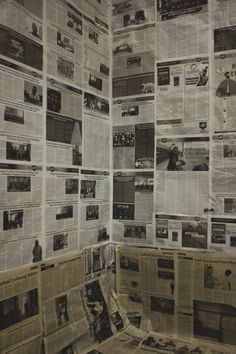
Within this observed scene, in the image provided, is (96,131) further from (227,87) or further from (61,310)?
(61,310)

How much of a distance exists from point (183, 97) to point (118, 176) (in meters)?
0.42

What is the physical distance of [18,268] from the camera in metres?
1.09

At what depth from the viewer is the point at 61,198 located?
1268 millimetres

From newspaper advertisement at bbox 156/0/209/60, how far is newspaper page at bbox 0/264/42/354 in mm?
973

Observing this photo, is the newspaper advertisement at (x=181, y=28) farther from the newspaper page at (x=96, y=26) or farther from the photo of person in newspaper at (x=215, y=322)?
the photo of person in newspaper at (x=215, y=322)

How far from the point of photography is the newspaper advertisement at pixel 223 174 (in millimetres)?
1326

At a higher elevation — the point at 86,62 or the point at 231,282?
the point at 86,62

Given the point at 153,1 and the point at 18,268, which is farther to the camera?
the point at 153,1

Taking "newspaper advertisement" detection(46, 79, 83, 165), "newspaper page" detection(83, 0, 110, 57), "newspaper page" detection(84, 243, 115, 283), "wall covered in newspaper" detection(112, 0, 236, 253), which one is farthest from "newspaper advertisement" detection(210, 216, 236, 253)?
"newspaper page" detection(83, 0, 110, 57)

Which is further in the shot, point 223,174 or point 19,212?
point 223,174

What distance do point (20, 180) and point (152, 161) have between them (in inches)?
22.6

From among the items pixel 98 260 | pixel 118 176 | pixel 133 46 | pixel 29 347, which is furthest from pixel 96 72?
pixel 29 347

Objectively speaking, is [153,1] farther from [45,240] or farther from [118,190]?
[45,240]

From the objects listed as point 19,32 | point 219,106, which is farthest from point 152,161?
point 19,32
